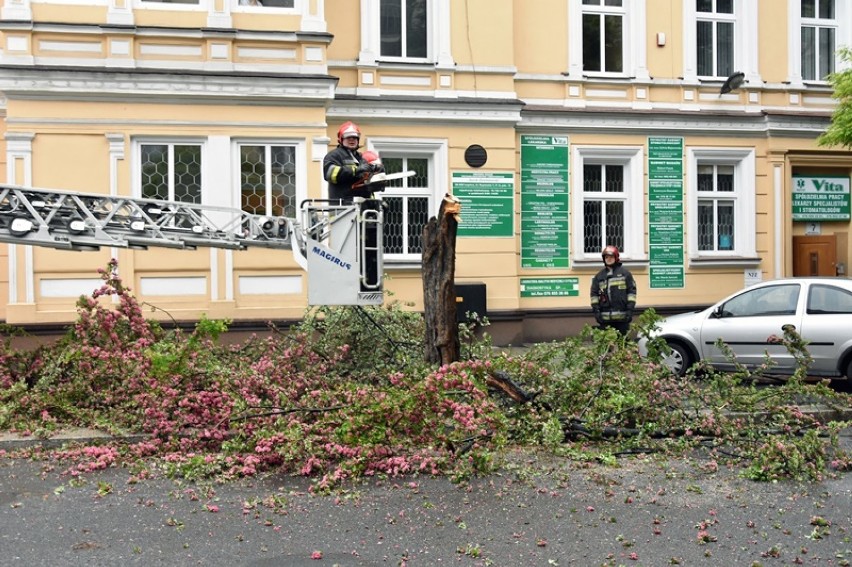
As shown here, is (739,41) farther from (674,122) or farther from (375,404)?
(375,404)

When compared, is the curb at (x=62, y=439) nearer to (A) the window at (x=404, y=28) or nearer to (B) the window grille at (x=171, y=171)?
(B) the window grille at (x=171, y=171)

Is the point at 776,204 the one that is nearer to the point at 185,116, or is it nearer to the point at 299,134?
the point at 299,134

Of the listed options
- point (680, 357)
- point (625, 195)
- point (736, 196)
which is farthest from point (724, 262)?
point (680, 357)

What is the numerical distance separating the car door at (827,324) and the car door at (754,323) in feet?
0.50

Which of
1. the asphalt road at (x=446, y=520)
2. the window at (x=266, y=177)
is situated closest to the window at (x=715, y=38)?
the window at (x=266, y=177)

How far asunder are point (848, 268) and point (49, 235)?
15.4 m

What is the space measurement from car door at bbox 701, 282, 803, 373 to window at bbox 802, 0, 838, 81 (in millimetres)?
8017

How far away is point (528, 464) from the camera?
741 centimetres

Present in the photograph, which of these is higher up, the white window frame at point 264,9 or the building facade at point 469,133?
the white window frame at point 264,9

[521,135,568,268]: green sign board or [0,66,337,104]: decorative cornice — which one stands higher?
[0,66,337,104]: decorative cornice

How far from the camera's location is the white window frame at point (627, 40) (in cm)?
1705

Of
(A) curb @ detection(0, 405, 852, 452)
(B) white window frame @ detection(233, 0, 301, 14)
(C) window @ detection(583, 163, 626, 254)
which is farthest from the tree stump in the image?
(C) window @ detection(583, 163, 626, 254)

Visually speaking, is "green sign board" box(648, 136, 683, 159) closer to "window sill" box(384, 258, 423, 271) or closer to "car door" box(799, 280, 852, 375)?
"window sill" box(384, 258, 423, 271)

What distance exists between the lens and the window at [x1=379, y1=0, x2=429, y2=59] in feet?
52.9
